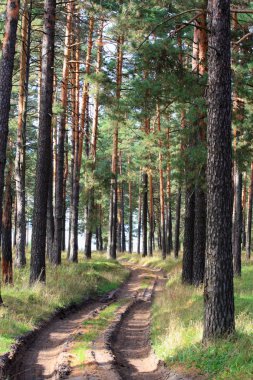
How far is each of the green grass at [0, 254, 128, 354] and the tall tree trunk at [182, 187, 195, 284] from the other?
323 centimetres

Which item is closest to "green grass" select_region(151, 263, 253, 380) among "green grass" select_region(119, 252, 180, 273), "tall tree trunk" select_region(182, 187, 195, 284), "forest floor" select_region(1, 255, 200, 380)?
"forest floor" select_region(1, 255, 200, 380)

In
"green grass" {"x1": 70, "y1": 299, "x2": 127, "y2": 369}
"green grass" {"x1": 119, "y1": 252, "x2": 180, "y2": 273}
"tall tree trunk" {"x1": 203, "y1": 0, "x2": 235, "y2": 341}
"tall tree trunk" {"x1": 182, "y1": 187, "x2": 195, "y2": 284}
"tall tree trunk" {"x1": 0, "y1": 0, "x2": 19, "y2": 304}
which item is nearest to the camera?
"green grass" {"x1": 70, "y1": 299, "x2": 127, "y2": 369}

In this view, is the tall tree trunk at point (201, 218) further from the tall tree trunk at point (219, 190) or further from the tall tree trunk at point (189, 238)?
the tall tree trunk at point (219, 190)

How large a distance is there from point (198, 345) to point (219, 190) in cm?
255

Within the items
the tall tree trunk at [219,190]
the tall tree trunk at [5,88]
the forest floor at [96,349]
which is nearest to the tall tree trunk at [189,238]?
the forest floor at [96,349]

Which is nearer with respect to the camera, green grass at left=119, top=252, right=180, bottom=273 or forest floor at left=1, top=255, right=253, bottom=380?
forest floor at left=1, top=255, right=253, bottom=380

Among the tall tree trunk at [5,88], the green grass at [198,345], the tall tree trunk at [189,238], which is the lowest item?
the green grass at [198,345]

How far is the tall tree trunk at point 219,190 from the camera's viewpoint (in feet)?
23.7

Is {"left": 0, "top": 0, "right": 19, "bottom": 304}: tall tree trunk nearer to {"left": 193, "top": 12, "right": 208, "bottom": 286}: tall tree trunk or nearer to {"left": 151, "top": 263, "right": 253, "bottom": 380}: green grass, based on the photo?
{"left": 151, "top": 263, "right": 253, "bottom": 380}: green grass

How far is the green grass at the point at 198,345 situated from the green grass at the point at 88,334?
1.18m

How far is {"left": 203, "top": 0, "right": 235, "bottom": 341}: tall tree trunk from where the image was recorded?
23.7 ft

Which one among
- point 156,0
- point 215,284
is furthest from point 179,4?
point 215,284

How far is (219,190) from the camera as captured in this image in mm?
7328

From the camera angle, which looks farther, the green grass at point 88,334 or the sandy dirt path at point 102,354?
the green grass at point 88,334
